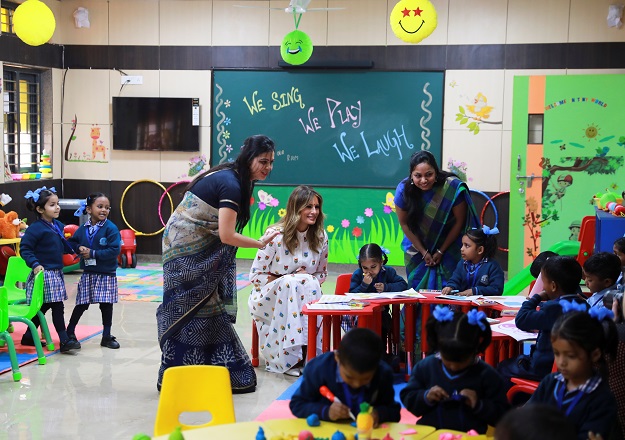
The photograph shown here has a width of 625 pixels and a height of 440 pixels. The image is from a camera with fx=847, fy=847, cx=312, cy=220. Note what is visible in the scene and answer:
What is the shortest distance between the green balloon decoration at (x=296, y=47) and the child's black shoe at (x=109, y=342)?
338cm

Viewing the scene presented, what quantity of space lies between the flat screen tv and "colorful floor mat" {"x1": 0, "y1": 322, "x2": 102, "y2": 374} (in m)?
3.63

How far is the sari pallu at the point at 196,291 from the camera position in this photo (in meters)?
4.85

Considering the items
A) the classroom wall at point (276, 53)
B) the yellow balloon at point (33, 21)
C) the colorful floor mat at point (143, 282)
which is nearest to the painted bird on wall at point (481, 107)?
the classroom wall at point (276, 53)

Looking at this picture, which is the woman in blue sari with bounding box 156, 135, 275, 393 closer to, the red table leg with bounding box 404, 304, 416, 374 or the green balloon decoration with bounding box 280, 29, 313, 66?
the red table leg with bounding box 404, 304, 416, 374

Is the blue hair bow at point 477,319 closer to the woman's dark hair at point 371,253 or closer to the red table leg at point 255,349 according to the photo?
the woman's dark hair at point 371,253

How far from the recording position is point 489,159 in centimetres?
945

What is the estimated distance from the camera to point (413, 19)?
687 centimetres

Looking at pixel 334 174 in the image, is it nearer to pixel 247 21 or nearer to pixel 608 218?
pixel 247 21

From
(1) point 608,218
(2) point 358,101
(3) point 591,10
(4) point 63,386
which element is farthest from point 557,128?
(4) point 63,386

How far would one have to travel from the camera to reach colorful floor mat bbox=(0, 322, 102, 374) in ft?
18.8

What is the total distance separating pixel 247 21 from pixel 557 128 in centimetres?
375

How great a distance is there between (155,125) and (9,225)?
2.39 meters

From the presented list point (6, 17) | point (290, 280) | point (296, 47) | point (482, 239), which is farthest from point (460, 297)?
point (6, 17)

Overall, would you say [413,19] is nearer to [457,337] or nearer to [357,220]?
[357,220]
